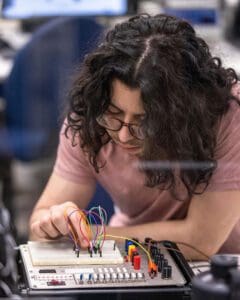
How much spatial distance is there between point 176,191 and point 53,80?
1.37 m

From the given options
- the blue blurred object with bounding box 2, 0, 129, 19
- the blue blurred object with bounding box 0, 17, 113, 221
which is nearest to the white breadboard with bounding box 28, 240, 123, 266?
the blue blurred object with bounding box 0, 17, 113, 221

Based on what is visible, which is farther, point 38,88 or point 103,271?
point 38,88

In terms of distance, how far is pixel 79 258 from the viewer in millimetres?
→ 1620

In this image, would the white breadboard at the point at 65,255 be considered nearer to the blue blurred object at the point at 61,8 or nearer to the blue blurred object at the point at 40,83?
the blue blurred object at the point at 40,83

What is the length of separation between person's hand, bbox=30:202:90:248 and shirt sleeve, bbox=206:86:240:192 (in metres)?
0.31

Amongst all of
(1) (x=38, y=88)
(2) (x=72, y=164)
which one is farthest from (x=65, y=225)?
(1) (x=38, y=88)

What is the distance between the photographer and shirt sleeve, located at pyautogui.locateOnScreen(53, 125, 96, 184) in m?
1.98

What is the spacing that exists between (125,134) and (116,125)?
0.04 metres

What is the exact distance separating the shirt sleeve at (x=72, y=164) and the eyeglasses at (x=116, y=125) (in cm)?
19

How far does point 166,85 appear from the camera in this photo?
65.4 inches

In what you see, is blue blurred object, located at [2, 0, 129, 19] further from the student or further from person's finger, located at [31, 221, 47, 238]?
person's finger, located at [31, 221, 47, 238]

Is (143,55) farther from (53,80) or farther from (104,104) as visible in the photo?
(53,80)

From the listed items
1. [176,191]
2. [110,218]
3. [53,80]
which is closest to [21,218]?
[53,80]

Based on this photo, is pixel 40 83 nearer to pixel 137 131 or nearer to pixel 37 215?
pixel 37 215
